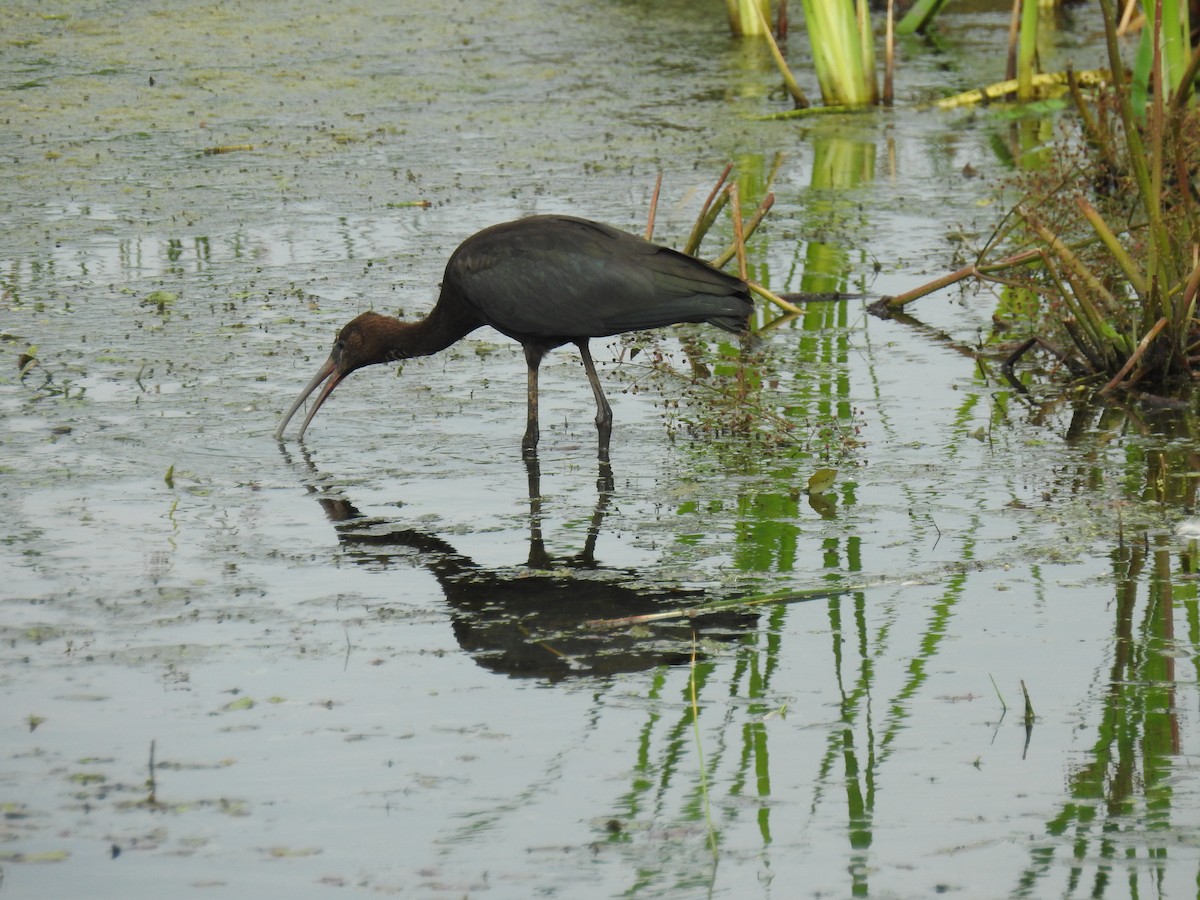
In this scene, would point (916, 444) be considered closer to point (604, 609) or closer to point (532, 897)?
point (604, 609)

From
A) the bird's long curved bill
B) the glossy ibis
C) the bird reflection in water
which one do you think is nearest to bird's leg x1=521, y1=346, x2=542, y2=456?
the glossy ibis

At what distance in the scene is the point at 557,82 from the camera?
14.2 metres

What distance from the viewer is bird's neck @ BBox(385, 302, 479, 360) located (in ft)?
23.6

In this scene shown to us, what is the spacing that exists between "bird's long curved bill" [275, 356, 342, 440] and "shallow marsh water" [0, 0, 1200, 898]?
0.10 meters

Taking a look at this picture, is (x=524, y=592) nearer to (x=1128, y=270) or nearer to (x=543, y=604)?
(x=543, y=604)

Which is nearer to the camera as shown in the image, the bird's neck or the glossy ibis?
the glossy ibis

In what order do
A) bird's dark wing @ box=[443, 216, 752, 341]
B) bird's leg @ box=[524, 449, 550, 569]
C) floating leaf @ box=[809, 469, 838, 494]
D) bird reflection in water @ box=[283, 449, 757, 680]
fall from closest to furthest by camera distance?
1. bird reflection in water @ box=[283, 449, 757, 680]
2. bird's leg @ box=[524, 449, 550, 569]
3. floating leaf @ box=[809, 469, 838, 494]
4. bird's dark wing @ box=[443, 216, 752, 341]

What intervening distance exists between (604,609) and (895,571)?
3.05ft

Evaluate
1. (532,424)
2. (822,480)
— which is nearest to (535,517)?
(532,424)

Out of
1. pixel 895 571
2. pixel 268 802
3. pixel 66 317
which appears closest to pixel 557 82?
pixel 66 317

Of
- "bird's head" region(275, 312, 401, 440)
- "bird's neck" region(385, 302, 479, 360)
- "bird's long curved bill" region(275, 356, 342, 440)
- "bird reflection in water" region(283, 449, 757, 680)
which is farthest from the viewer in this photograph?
"bird's head" region(275, 312, 401, 440)

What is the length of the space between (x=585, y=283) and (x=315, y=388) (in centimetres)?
129

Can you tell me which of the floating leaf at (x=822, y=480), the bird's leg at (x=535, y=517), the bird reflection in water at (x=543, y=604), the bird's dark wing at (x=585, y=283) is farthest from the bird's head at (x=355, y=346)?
the floating leaf at (x=822, y=480)

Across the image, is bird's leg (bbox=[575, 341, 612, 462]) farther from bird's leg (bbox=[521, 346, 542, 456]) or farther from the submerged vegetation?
the submerged vegetation
